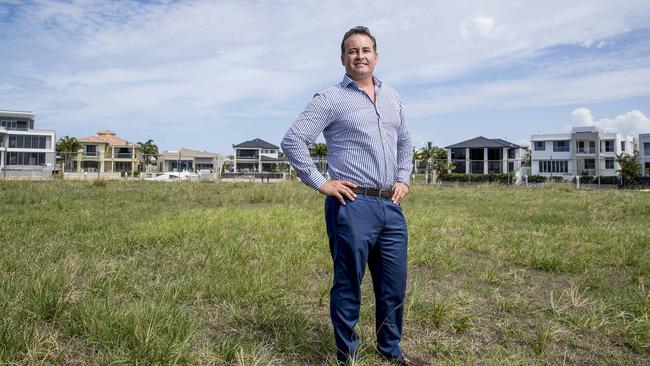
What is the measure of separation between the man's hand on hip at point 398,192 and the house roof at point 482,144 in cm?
6027

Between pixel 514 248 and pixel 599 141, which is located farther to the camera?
pixel 599 141

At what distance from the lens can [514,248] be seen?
17.5 ft

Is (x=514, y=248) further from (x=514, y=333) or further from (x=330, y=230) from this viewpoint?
(x=330, y=230)

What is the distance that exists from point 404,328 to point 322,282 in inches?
43.7

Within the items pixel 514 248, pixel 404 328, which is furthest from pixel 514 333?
pixel 514 248

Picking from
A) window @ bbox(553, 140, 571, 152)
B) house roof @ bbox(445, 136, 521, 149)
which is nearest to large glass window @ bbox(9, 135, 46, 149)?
house roof @ bbox(445, 136, 521, 149)

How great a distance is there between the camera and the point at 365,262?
7.06 ft

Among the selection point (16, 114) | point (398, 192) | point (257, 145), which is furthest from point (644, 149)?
point (16, 114)

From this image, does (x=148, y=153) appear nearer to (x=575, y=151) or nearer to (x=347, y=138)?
(x=575, y=151)

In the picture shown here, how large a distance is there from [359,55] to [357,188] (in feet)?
2.23

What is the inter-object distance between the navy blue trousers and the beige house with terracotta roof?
230 feet

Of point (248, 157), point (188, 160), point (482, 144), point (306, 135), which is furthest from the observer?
point (188, 160)

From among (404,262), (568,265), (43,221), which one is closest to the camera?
(404,262)

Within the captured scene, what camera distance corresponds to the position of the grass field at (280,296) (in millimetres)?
2375
